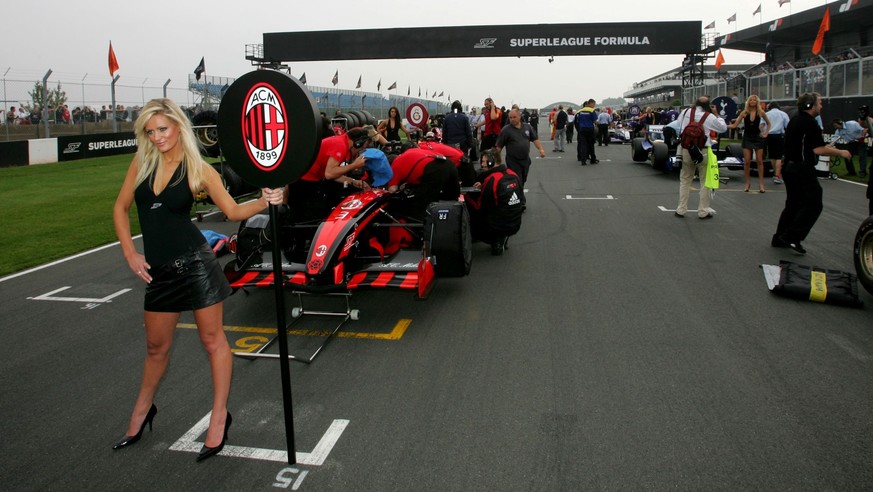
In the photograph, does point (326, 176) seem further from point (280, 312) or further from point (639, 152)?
point (639, 152)

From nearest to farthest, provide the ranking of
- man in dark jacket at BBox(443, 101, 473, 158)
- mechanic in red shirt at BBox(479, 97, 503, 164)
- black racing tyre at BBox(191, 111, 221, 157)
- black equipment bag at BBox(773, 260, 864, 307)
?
black equipment bag at BBox(773, 260, 864, 307) < black racing tyre at BBox(191, 111, 221, 157) < mechanic in red shirt at BBox(479, 97, 503, 164) < man in dark jacket at BBox(443, 101, 473, 158)

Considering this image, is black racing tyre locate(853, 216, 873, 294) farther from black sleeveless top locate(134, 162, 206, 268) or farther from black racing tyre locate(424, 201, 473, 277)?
black sleeveless top locate(134, 162, 206, 268)

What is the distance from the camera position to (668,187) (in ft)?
44.7

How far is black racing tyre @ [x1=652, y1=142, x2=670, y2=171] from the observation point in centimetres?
1568

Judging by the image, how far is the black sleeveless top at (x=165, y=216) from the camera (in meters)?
3.27

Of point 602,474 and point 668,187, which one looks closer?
point 602,474

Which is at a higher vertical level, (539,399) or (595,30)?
(595,30)

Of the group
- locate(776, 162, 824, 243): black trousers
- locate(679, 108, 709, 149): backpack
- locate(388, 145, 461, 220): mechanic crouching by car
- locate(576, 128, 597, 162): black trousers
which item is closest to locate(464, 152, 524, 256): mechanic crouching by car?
locate(388, 145, 461, 220): mechanic crouching by car

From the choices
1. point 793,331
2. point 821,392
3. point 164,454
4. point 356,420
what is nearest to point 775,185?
point 793,331

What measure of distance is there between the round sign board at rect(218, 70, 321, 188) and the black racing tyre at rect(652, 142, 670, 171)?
14.3 m

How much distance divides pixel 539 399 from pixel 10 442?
3063 millimetres

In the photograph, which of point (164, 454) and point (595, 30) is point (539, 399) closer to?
point (164, 454)

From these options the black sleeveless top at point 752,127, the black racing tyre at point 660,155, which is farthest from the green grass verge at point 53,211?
the black racing tyre at point 660,155

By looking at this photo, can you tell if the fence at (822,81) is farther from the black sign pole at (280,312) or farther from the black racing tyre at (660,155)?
the black sign pole at (280,312)
